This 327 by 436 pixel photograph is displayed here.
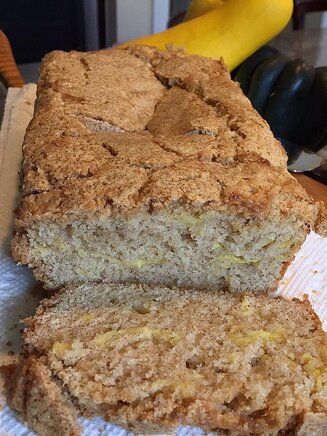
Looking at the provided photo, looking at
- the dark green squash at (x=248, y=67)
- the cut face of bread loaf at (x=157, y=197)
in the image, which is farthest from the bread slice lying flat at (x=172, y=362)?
the dark green squash at (x=248, y=67)

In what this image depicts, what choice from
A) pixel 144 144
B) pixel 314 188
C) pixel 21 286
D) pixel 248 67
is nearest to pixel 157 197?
pixel 144 144

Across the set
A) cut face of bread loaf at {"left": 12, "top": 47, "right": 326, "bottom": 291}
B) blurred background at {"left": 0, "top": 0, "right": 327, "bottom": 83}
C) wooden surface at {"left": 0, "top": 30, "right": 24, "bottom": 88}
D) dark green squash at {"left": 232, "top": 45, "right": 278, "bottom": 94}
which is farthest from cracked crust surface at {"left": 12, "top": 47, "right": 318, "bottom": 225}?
blurred background at {"left": 0, "top": 0, "right": 327, "bottom": 83}

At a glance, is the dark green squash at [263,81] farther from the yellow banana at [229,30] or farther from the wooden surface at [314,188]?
the wooden surface at [314,188]

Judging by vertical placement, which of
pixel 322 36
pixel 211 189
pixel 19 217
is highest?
pixel 211 189

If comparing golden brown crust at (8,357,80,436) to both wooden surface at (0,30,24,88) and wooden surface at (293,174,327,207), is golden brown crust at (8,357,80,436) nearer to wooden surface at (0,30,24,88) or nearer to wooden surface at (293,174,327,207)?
wooden surface at (293,174,327,207)

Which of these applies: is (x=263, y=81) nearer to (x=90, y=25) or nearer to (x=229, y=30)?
(x=229, y=30)

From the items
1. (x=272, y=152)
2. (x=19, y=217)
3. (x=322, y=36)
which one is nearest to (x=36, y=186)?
(x=19, y=217)

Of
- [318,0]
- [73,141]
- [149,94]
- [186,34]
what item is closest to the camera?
[73,141]

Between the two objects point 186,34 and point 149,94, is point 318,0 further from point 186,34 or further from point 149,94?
point 149,94
